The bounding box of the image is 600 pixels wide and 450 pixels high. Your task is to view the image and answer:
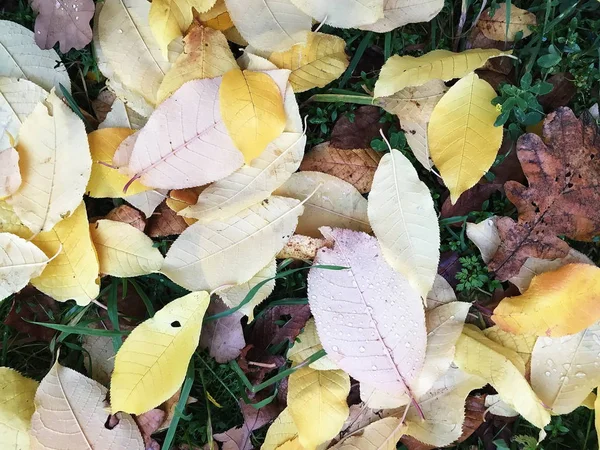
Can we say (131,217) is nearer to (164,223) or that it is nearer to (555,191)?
(164,223)

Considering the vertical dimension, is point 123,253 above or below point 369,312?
above

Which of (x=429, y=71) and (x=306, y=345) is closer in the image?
(x=429, y=71)

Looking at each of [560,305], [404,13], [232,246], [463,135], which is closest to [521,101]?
[463,135]

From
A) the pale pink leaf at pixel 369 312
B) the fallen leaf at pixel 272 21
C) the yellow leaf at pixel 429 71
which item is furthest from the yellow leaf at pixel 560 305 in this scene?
the fallen leaf at pixel 272 21

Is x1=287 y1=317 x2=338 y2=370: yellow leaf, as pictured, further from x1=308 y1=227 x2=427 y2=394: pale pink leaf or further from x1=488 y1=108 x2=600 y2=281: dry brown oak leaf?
x1=488 y1=108 x2=600 y2=281: dry brown oak leaf

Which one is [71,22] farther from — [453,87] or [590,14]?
[590,14]

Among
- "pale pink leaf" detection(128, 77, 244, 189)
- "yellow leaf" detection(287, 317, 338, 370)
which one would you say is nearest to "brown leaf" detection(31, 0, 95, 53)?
"pale pink leaf" detection(128, 77, 244, 189)
